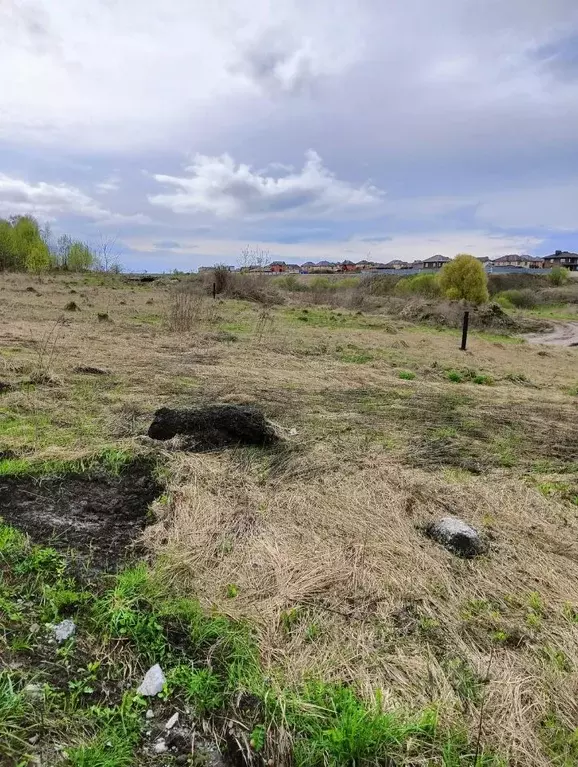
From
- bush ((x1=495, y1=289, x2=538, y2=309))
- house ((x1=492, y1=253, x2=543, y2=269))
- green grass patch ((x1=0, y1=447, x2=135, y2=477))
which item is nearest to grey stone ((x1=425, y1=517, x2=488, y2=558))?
green grass patch ((x1=0, y1=447, x2=135, y2=477))

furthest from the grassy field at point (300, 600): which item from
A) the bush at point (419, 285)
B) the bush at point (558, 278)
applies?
the bush at point (558, 278)

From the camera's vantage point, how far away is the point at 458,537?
9.11ft

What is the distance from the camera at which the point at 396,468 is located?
12.8 ft

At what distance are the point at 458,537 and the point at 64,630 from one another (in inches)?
85.0

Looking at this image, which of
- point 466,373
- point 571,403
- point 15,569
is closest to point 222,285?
point 466,373

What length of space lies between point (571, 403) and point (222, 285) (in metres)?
20.1

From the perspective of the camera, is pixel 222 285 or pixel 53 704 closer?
pixel 53 704

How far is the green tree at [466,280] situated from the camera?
36406mm

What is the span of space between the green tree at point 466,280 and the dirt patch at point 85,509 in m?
36.6

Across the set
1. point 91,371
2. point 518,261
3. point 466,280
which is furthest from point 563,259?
point 91,371

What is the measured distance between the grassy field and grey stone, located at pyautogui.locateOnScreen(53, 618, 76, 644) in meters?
0.03

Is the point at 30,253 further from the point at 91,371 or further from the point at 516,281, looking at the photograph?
the point at 516,281

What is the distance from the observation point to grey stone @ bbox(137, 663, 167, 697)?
5.64 ft

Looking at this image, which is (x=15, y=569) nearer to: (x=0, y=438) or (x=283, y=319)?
(x=0, y=438)
